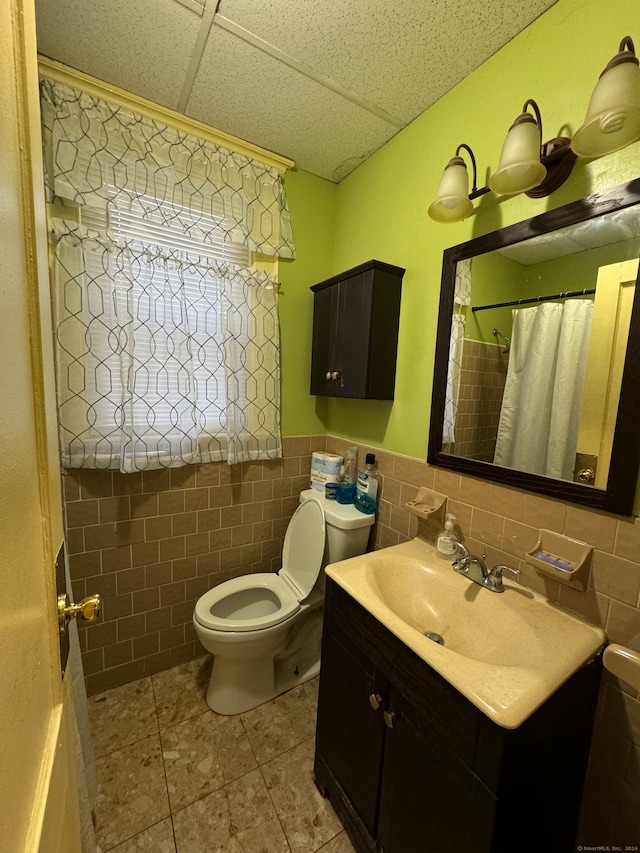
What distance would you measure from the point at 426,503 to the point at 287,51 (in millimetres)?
1610

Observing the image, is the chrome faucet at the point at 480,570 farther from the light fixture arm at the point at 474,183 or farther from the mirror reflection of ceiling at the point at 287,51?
the mirror reflection of ceiling at the point at 287,51

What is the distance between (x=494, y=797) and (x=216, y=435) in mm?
1422

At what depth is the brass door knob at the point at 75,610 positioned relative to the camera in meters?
0.52

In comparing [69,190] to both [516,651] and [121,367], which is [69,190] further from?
[516,651]

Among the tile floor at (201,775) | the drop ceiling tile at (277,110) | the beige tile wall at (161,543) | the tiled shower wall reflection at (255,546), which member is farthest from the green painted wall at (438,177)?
the tile floor at (201,775)

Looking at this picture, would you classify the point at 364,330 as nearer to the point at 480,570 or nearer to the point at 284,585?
the point at 480,570

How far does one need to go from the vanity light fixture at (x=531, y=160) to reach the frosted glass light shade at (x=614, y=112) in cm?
11

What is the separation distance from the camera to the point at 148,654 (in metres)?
1.58

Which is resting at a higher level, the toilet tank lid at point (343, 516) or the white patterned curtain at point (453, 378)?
the white patterned curtain at point (453, 378)

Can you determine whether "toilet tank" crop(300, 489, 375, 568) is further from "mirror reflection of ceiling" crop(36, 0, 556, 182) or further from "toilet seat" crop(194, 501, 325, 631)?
"mirror reflection of ceiling" crop(36, 0, 556, 182)

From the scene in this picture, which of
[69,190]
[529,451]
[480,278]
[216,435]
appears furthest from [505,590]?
[69,190]

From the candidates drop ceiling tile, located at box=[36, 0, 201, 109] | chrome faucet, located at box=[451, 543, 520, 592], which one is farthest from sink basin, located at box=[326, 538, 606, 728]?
drop ceiling tile, located at box=[36, 0, 201, 109]

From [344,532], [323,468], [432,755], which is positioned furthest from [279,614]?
[432,755]

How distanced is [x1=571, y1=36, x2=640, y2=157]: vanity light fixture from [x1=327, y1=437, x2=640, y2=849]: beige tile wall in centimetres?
87
